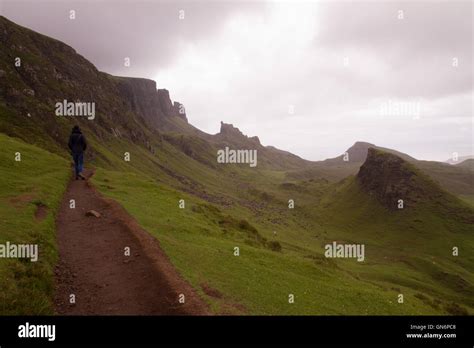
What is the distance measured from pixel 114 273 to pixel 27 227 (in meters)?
7.59

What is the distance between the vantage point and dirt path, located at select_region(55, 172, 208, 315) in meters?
14.7

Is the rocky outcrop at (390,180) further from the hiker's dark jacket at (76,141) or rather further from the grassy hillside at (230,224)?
the hiker's dark jacket at (76,141)

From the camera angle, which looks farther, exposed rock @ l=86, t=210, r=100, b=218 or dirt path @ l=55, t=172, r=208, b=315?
exposed rock @ l=86, t=210, r=100, b=218

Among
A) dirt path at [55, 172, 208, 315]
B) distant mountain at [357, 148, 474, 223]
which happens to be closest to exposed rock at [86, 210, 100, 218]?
dirt path at [55, 172, 208, 315]

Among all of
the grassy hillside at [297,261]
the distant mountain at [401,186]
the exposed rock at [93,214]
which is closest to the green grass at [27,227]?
the exposed rock at [93,214]

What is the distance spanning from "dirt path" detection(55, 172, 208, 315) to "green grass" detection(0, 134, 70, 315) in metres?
0.76

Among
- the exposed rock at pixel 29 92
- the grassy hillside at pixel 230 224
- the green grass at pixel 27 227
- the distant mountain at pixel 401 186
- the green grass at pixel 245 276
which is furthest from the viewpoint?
the distant mountain at pixel 401 186

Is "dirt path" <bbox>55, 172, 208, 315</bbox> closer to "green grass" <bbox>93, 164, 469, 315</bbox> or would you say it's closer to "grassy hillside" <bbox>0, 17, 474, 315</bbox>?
"grassy hillside" <bbox>0, 17, 474, 315</bbox>

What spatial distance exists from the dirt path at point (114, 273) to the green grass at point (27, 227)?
756mm

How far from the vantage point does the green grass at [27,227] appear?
14258mm

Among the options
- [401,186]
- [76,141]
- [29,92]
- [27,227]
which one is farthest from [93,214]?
[401,186]
